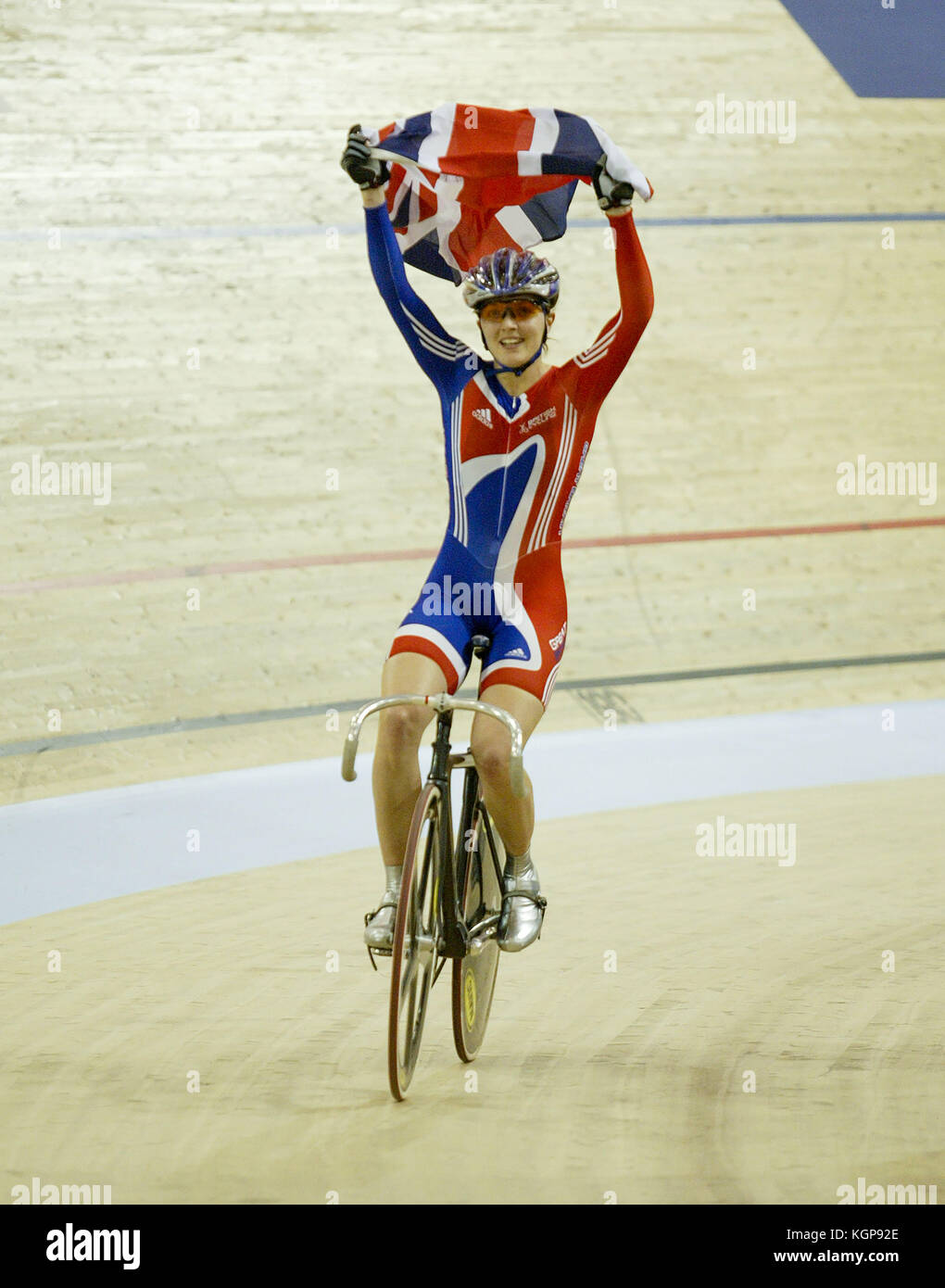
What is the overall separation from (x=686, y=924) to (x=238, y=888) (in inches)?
53.8

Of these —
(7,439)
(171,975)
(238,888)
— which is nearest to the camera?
(171,975)

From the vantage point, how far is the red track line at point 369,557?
→ 18.1ft

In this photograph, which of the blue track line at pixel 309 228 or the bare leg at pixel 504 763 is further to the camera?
the blue track line at pixel 309 228

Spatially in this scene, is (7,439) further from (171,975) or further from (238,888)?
(171,975)

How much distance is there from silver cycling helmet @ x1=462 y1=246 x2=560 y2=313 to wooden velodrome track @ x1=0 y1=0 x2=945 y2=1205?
157 centimetres

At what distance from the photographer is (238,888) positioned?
438cm

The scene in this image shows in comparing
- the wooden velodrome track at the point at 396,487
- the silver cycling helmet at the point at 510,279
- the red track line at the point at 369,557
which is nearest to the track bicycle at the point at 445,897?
the wooden velodrome track at the point at 396,487

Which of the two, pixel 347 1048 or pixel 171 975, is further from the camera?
pixel 171 975

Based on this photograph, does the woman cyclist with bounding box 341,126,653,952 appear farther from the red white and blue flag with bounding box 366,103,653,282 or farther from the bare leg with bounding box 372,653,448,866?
the red white and blue flag with bounding box 366,103,653,282

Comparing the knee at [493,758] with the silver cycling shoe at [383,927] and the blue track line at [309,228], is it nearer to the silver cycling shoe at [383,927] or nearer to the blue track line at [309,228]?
the silver cycling shoe at [383,927]

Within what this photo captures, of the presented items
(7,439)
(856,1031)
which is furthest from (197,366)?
(856,1031)

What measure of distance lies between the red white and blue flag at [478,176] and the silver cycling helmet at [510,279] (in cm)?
24

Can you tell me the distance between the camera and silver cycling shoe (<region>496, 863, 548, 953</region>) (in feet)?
9.11

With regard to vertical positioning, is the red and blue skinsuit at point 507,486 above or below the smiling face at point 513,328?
below
